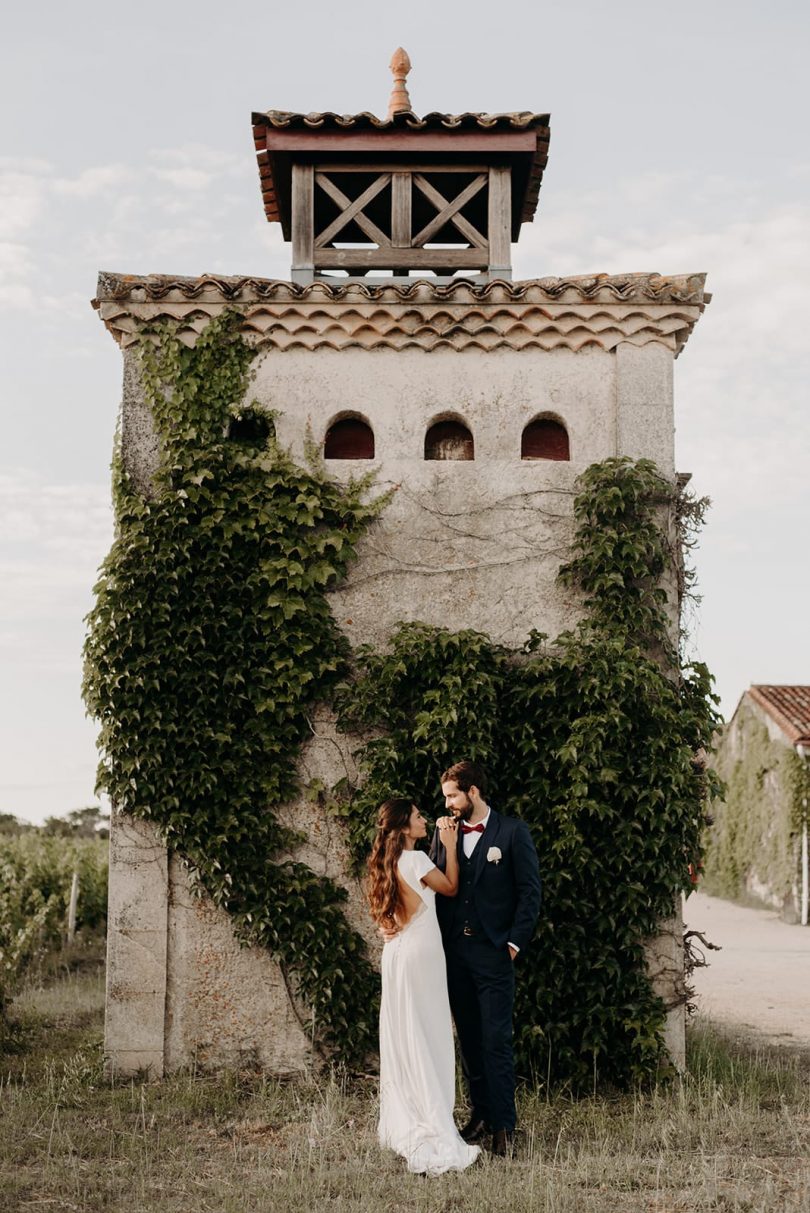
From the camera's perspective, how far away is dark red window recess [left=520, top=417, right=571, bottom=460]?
33.0ft

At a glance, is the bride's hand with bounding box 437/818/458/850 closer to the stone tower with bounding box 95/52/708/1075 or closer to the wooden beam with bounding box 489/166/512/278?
the stone tower with bounding box 95/52/708/1075

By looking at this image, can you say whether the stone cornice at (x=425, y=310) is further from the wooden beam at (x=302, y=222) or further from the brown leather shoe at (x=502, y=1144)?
the brown leather shoe at (x=502, y=1144)

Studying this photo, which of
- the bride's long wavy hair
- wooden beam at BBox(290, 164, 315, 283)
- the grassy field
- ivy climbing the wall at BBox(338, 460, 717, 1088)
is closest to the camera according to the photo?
the grassy field

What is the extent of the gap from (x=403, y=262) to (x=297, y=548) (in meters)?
3.14

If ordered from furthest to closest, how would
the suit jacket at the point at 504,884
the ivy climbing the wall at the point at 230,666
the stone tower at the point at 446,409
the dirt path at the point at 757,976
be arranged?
the dirt path at the point at 757,976
the stone tower at the point at 446,409
the ivy climbing the wall at the point at 230,666
the suit jacket at the point at 504,884

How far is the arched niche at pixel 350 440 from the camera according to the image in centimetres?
1012

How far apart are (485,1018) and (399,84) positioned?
8853 millimetres

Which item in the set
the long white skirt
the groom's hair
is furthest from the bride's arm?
the groom's hair

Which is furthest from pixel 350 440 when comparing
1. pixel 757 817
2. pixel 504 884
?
pixel 757 817

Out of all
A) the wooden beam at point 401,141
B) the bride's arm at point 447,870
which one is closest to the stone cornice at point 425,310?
the wooden beam at point 401,141

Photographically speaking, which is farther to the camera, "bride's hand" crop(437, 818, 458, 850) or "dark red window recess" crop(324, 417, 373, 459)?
"dark red window recess" crop(324, 417, 373, 459)

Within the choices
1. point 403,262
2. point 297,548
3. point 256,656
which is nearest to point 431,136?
point 403,262

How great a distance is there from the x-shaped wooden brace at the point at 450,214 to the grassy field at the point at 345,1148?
7115 millimetres

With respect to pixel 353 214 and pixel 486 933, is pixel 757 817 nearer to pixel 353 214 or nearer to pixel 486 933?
pixel 353 214
